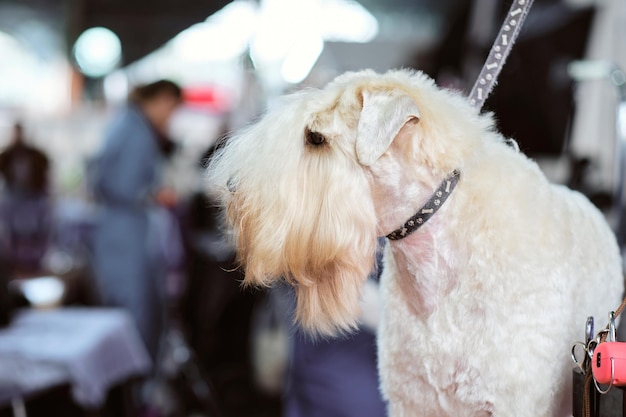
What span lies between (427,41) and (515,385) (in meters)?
7.08

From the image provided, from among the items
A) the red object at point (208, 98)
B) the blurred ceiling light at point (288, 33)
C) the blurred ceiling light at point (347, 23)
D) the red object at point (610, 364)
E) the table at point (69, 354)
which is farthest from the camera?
the red object at point (208, 98)

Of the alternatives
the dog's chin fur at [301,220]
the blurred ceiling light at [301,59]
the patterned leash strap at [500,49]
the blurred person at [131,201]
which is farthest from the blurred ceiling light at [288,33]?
the dog's chin fur at [301,220]

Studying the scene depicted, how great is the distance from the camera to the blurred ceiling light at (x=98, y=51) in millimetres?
8344

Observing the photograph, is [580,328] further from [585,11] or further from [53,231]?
[53,231]

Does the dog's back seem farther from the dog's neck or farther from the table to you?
the table

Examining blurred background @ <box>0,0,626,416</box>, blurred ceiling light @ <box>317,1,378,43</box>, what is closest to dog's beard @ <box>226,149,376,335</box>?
blurred background @ <box>0,0,626,416</box>

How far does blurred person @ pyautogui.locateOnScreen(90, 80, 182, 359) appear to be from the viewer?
16.2ft

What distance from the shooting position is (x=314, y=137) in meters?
1.44

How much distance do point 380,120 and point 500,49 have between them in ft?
1.17

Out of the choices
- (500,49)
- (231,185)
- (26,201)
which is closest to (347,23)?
(26,201)

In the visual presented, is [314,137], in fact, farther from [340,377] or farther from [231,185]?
[340,377]

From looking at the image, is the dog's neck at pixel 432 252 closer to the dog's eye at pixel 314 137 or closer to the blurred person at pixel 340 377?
the dog's eye at pixel 314 137

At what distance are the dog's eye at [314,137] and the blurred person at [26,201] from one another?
542cm

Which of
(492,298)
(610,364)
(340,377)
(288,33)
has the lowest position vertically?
(340,377)
